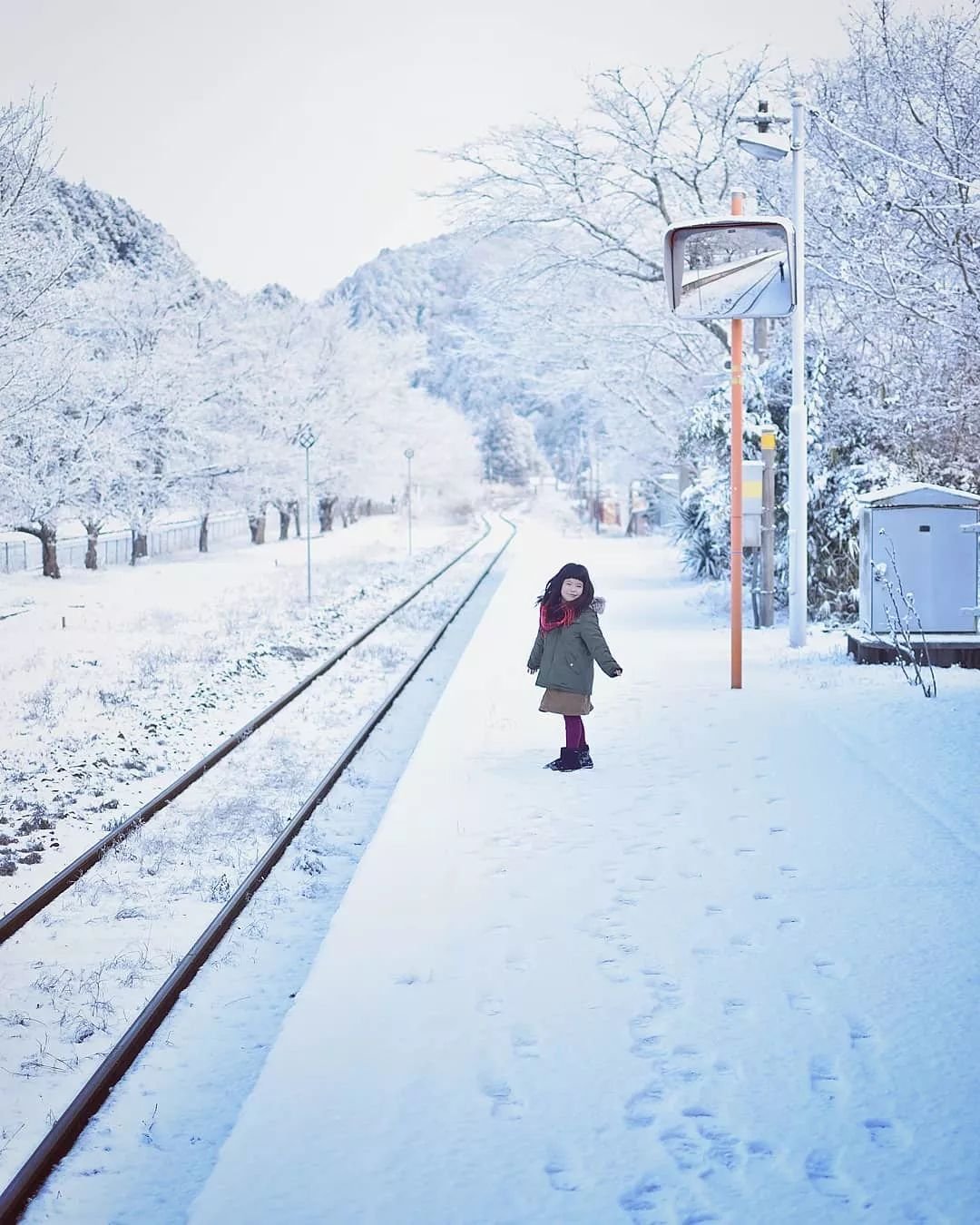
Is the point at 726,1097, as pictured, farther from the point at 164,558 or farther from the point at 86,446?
the point at 164,558

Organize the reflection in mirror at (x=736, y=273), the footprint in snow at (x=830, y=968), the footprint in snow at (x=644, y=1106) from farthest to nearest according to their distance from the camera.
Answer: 1. the reflection in mirror at (x=736, y=273)
2. the footprint in snow at (x=830, y=968)
3. the footprint in snow at (x=644, y=1106)

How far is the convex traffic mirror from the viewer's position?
33.1 feet

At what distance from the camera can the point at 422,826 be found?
23.0 ft

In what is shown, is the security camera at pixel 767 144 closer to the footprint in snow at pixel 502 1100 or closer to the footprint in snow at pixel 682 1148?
the footprint in snow at pixel 502 1100

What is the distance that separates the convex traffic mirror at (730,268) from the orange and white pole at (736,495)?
0.88 ft

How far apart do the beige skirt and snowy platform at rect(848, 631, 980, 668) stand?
15.0ft

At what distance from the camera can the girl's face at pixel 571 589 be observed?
324 inches

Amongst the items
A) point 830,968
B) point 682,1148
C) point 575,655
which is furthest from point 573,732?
point 682,1148

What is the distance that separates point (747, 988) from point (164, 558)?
1438 inches

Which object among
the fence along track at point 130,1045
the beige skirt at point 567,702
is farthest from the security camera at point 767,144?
the fence along track at point 130,1045

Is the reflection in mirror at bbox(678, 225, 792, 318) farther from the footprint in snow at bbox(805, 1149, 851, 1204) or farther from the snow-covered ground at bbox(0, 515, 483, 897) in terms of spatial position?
the footprint in snow at bbox(805, 1149, 851, 1204)

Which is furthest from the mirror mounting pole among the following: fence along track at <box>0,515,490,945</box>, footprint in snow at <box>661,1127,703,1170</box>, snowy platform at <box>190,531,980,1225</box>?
footprint in snow at <box>661,1127,703,1170</box>

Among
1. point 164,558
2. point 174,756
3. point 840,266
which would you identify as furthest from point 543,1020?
point 164,558

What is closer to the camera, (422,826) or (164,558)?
(422,826)
